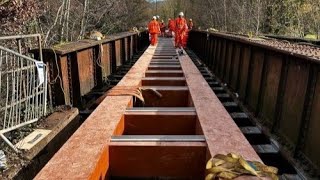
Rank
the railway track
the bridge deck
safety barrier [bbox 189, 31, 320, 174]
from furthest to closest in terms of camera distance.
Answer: the railway track → safety barrier [bbox 189, 31, 320, 174] → the bridge deck

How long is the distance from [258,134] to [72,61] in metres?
3.74

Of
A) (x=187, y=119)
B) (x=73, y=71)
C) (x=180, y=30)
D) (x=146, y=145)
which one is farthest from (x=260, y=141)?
(x=180, y=30)

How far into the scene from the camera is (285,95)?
4.64 metres

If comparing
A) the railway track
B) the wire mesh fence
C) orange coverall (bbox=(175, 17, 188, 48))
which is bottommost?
the railway track

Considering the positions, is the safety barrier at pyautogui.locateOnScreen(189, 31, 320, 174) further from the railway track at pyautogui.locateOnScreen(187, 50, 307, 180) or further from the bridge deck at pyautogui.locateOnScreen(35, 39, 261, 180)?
the bridge deck at pyautogui.locateOnScreen(35, 39, 261, 180)

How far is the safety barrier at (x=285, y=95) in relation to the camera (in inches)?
147

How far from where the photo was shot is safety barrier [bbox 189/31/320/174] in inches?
147

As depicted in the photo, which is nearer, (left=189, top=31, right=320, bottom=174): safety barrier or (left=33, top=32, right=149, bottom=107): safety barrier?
(left=189, top=31, right=320, bottom=174): safety barrier

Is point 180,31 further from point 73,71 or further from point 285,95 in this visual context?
point 285,95

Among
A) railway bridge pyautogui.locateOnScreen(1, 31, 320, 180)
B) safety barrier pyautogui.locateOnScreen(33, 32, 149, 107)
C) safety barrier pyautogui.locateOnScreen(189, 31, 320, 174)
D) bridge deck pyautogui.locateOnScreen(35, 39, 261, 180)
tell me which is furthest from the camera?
safety barrier pyautogui.locateOnScreen(33, 32, 149, 107)

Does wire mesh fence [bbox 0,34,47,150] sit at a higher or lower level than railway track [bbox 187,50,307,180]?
higher

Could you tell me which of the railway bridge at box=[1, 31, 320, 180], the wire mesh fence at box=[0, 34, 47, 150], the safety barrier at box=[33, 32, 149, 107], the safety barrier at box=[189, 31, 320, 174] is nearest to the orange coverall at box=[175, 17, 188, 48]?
the safety barrier at box=[33, 32, 149, 107]

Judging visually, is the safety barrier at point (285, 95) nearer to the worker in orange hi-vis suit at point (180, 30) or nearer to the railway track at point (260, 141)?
the railway track at point (260, 141)

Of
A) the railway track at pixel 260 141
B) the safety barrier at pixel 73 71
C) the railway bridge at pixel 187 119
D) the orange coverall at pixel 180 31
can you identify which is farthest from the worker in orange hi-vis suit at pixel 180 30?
the railway track at pixel 260 141
